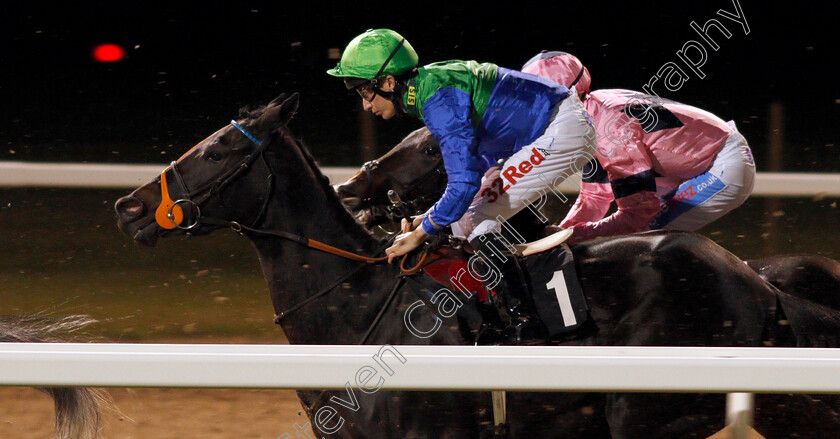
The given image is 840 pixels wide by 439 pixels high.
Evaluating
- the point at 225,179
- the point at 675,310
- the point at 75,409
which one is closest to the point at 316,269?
the point at 225,179

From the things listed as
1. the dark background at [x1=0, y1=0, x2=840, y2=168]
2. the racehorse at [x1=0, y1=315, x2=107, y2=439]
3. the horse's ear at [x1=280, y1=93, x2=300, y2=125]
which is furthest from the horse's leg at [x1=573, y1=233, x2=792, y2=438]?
the dark background at [x1=0, y1=0, x2=840, y2=168]

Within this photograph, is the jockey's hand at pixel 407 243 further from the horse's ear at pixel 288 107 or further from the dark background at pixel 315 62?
the dark background at pixel 315 62

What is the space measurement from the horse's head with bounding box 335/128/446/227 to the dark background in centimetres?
298

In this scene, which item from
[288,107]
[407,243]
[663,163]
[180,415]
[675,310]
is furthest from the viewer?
[180,415]

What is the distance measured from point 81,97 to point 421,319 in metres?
4.70

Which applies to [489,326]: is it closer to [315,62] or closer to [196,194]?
[196,194]

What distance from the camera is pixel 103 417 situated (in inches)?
70.5

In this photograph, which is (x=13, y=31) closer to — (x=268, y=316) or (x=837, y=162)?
(x=268, y=316)

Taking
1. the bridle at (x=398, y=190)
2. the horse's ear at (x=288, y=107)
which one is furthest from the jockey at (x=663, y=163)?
the horse's ear at (x=288, y=107)

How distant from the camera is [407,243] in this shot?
2.04 meters

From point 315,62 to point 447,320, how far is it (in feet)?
14.2

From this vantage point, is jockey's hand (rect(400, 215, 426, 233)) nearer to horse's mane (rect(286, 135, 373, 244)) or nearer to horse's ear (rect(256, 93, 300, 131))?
horse's mane (rect(286, 135, 373, 244))

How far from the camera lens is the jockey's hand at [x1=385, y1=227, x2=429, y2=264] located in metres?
2.03

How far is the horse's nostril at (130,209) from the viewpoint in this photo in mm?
2180
